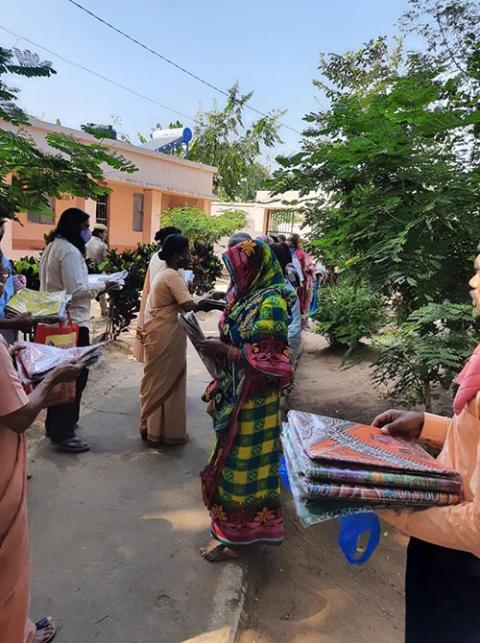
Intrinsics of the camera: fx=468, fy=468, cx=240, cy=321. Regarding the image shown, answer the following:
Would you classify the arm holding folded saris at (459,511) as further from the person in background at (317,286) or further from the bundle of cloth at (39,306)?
the person in background at (317,286)

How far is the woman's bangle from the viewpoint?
102 inches

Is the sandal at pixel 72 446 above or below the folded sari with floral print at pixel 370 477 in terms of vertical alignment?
below

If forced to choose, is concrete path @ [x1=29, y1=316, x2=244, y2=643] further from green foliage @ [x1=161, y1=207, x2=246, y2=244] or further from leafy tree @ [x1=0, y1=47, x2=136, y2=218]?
green foliage @ [x1=161, y1=207, x2=246, y2=244]

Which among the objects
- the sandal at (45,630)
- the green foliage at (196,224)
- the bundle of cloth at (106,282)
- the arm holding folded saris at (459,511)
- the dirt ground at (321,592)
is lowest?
the dirt ground at (321,592)

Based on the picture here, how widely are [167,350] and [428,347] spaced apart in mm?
2018

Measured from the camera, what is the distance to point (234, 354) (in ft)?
8.49

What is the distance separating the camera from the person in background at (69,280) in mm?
3590

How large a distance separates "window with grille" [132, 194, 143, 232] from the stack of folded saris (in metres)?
15.3

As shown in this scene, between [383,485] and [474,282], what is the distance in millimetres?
628

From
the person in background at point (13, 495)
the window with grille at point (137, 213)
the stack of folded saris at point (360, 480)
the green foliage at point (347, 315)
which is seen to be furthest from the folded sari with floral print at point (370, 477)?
the window with grille at point (137, 213)

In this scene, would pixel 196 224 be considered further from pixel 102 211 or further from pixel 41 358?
pixel 41 358

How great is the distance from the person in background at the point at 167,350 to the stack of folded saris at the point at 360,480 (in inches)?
104

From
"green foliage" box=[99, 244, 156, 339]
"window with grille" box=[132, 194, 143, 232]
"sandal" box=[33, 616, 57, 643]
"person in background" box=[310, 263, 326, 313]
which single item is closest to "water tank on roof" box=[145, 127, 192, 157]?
"window with grille" box=[132, 194, 143, 232]

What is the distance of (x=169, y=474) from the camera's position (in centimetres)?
357
